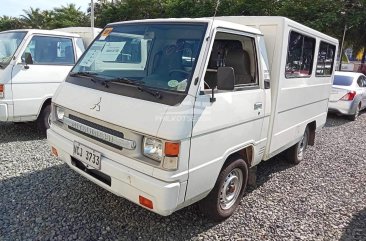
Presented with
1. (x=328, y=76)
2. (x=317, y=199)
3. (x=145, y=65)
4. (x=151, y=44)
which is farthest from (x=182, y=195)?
(x=328, y=76)

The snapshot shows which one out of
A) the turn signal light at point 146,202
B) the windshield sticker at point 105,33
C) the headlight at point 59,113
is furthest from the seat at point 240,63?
the headlight at point 59,113

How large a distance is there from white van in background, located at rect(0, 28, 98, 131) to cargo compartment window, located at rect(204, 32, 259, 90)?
358 cm

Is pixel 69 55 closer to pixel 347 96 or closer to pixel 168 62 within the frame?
pixel 168 62

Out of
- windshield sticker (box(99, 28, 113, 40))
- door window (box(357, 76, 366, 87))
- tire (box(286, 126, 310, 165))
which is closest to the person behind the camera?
windshield sticker (box(99, 28, 113, 40))

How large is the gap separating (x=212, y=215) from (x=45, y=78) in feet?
13.0

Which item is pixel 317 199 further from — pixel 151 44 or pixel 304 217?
pixel 151 44

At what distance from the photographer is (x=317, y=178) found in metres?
4.79

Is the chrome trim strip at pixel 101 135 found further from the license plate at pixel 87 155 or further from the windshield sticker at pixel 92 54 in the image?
the windshield sticker at pixel 92 54

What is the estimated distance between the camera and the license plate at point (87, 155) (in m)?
2.83

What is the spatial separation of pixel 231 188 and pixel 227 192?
2.9 inches

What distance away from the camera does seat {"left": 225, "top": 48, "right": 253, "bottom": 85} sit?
340 cm

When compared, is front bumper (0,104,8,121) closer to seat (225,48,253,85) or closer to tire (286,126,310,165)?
seat (225,48,253,85)

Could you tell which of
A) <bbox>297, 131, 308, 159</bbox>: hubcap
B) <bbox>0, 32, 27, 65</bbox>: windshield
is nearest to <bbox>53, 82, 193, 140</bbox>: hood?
<bbox>0, 32, 27, 65</bbox>: windshield

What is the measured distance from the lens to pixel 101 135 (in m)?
2.85
